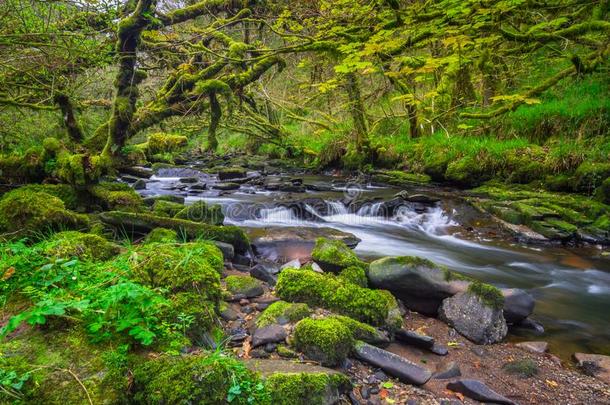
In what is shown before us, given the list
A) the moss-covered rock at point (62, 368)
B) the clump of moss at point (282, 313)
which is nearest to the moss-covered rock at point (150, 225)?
the clump of moss at point (282, 313)

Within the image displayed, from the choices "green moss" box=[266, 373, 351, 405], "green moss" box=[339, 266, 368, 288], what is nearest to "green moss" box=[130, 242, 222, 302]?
"green moss" box=[266, 373, 351, 405]

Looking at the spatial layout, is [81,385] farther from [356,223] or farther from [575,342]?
[356,223]

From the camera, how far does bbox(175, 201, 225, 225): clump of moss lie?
600 centimetres

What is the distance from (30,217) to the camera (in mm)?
3996

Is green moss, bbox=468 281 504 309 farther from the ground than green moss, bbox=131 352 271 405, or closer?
closer

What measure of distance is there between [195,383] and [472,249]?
20.9ft

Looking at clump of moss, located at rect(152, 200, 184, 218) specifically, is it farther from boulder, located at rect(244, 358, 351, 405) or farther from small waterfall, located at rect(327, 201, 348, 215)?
boulder, located at rect(244, 358, 351, 405)

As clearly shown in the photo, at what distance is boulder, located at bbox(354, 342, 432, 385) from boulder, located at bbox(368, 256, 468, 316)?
1.20 metres

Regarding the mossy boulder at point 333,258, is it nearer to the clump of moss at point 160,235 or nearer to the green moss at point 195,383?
the clump of moss at point 160,235

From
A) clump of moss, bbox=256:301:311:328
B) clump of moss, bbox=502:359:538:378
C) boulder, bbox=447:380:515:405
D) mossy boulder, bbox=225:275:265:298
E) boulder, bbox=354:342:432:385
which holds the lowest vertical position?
clump of moss, bbox=502:359:538:378

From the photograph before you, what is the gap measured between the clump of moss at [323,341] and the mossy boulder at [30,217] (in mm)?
2907

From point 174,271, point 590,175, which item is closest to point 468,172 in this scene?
point 590,175

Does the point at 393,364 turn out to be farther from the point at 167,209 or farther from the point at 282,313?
the point at 167,209

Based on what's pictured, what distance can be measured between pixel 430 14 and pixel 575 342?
417cm
